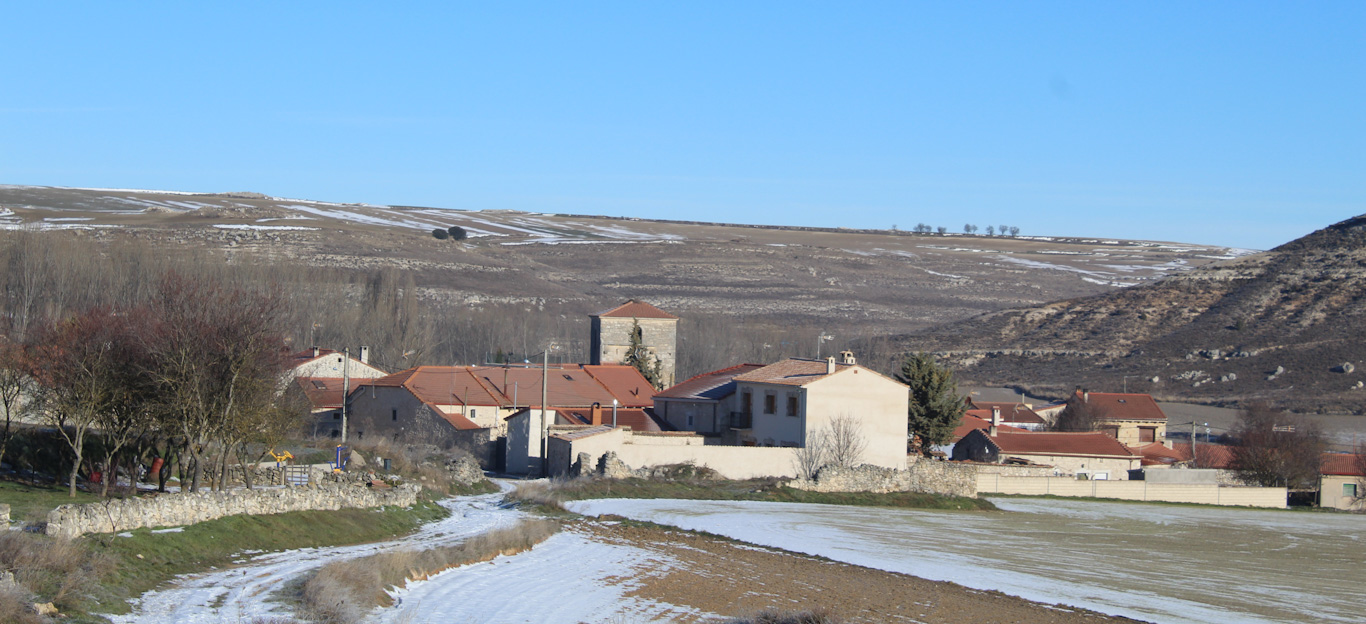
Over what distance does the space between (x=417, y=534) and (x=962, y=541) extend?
44.7 ft

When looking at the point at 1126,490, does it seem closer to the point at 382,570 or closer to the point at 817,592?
the point at 817,592

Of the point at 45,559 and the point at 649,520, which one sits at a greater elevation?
the point at 45,559

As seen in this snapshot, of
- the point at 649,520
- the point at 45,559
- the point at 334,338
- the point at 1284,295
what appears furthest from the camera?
the point at 1284,295

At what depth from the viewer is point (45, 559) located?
631 inches

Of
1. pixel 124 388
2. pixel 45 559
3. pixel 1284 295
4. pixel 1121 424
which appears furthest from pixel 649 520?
pixel 1284 295

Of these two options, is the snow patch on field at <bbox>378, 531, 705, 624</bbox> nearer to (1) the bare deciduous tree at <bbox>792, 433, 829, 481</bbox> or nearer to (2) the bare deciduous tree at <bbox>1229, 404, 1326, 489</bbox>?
(1) the bare deciduous tree at <bbox>792, 433, 829, 481</bbox>

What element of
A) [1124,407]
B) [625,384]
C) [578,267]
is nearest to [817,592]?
[625,384]

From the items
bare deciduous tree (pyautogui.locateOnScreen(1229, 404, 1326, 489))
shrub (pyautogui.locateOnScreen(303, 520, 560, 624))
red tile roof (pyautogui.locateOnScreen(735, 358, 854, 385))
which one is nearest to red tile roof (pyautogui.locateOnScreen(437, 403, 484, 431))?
red tile roof (pyautogui.locateOnScreen(735, 358, 854, 385))

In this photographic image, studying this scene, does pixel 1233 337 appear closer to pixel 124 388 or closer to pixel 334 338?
pixel 334 338

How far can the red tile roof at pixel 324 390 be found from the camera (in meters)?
51.8

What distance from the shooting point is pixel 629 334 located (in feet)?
244

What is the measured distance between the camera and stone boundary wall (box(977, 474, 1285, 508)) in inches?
1922

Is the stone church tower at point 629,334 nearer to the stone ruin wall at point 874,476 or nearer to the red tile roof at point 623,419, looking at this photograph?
the red tile roof at point 623,419

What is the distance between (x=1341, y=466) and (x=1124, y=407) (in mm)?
17446
